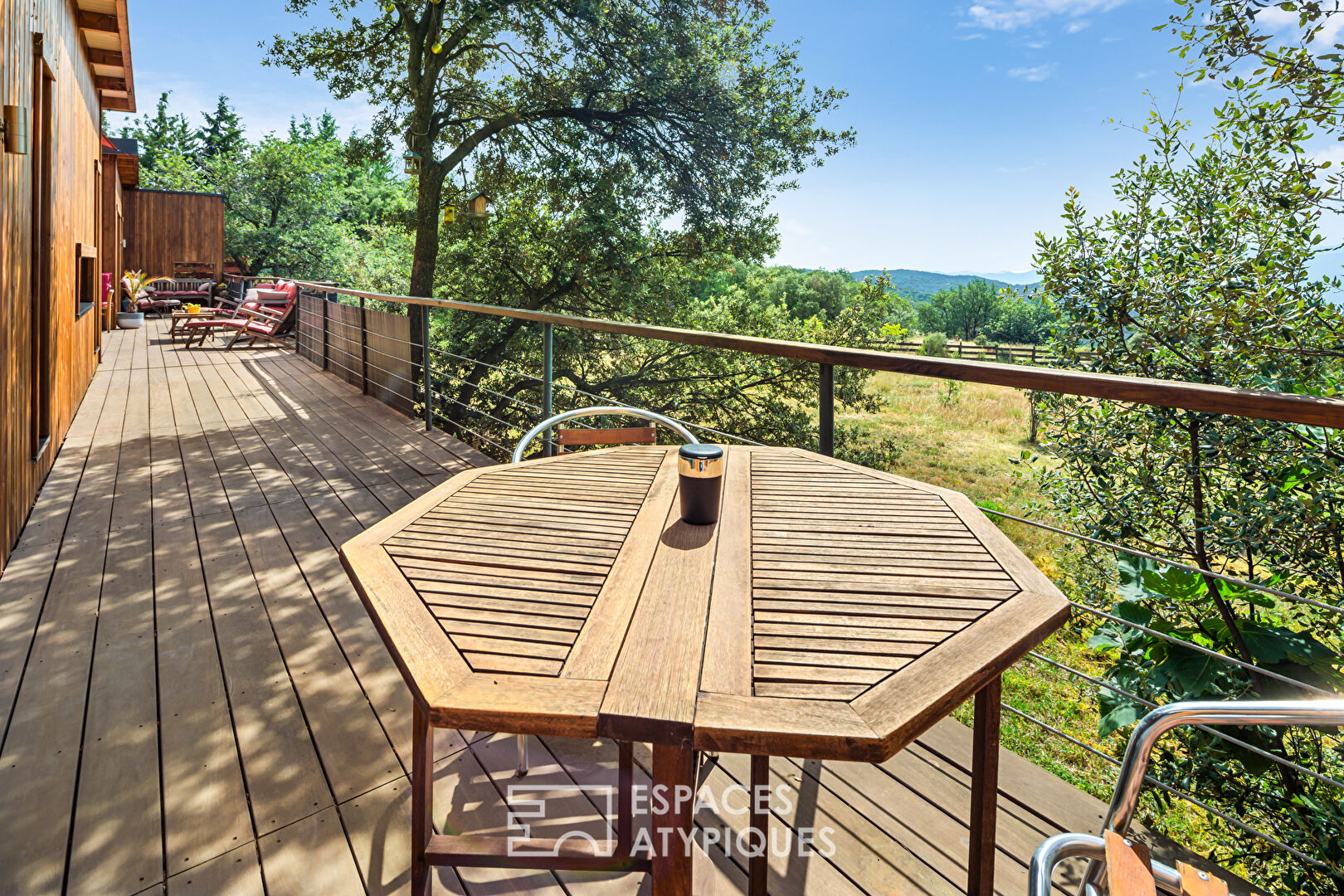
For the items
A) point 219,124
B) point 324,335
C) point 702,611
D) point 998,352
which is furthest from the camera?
point 219,124

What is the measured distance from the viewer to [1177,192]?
4086 millimetres

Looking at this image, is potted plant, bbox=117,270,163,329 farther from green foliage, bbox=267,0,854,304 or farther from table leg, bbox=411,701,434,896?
table leg, bbox=411,701,434,896

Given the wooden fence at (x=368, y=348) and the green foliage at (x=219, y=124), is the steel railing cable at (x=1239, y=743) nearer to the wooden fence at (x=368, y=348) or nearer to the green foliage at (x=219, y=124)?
the wooden fence at (x=368, y=348)

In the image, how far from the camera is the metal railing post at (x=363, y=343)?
6441 mm

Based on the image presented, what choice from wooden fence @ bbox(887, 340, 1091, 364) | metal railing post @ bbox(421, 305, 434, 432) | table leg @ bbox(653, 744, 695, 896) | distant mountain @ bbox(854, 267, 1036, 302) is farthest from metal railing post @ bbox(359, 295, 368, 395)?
distant mountain @ bbox(854, 267, 1036, 302)

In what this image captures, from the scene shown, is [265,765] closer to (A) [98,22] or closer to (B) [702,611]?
(B) [702,611]

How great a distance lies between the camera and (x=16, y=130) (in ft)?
9.60

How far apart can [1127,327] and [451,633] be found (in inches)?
171

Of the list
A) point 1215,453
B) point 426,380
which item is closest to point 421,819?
point 1215,453

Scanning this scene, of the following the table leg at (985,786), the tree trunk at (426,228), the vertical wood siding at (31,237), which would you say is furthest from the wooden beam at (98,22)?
the table leg at (985,786)

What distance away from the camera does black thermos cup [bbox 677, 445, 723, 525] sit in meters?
1.29

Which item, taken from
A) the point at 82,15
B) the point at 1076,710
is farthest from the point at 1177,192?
the point at 82,15

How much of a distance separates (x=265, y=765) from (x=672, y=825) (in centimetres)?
126

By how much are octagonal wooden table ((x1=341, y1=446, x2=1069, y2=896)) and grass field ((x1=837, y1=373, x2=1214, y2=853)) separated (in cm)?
110
